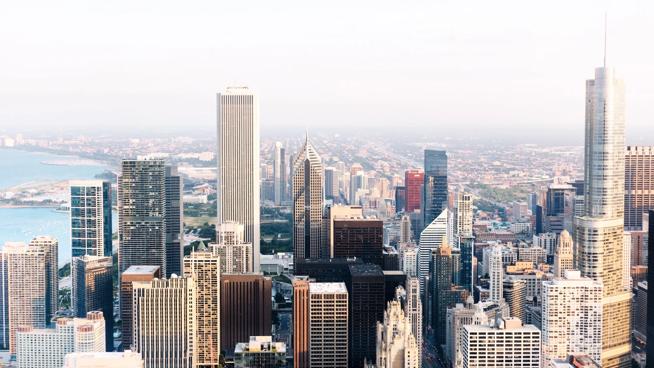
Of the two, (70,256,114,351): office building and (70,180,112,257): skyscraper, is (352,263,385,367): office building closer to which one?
(70,256,114,351): office building

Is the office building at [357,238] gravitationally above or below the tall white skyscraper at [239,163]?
below

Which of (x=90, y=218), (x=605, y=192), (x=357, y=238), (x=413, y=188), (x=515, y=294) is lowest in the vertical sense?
(x=515, y=294)

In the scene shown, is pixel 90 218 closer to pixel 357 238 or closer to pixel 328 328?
pixel 357 238

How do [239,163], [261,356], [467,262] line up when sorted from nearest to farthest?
[261,356] < [467,262] < [239,163]

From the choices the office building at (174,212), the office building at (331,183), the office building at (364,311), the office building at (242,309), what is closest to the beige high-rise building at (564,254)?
the office building at (364,311)

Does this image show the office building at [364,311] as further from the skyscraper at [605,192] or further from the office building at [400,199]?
the office building at [400,199]

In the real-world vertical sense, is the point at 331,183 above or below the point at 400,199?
above

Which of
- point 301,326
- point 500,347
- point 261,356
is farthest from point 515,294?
point 261,356

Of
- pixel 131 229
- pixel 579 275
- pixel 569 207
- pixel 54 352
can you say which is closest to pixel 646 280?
pixel 579 275

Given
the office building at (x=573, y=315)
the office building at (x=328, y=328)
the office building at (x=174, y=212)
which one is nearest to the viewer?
the office building at (x=573, y=315)
